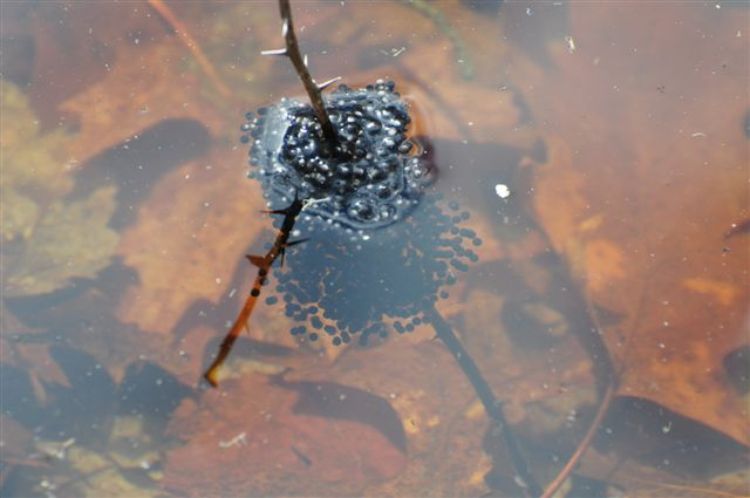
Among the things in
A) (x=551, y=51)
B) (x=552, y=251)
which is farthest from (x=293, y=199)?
(x=551, y=51)

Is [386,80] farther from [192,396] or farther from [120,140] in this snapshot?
[192,396]

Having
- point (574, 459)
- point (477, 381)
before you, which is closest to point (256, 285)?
point (477, 381)

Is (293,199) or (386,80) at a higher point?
(386,80)

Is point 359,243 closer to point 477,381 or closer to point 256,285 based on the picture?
point 256,285

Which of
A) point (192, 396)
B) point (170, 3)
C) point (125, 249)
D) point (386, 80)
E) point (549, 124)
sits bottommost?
point (192, 396)

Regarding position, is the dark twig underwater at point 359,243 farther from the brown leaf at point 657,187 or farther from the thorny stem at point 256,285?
the brown leaf at point 657,187

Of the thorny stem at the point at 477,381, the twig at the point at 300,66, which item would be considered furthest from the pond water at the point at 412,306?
the twig at the point at 300,66
